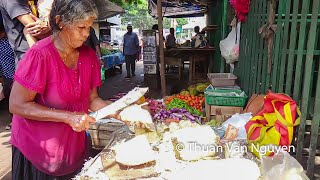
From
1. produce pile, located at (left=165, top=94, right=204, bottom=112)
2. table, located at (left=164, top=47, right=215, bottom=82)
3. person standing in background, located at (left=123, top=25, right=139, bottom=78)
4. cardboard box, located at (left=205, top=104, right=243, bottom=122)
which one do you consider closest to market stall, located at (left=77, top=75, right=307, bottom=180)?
cardboard box, located at (left=205, top=104, right=243, bottom=122)

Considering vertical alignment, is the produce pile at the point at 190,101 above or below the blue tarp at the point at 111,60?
above

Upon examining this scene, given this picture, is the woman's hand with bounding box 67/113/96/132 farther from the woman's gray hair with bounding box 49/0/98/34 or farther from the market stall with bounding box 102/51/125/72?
the market stall with bounding box 102/51/125/72

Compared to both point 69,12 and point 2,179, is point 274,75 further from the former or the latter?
point 2,179

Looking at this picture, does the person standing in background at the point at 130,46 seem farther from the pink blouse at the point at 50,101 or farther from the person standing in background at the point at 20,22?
the pink blouse at the point at 50,101

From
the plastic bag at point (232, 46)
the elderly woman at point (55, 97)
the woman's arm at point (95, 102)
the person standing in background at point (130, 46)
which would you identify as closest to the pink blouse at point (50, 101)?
the elderly woman at point (55, 97)

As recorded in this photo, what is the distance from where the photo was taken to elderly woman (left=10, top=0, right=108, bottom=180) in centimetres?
165

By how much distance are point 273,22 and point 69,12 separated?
2.83m

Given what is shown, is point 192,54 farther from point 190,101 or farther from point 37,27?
point 37,27

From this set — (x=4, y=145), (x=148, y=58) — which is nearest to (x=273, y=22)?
(x=4, y=145)

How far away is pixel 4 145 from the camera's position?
4.79 metres

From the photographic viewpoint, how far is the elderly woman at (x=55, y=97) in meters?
1.65

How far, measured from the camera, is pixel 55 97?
1780mm

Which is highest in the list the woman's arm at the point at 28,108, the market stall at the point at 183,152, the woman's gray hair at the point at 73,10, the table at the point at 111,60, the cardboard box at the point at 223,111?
the woman's gray hair at the point at 73,10

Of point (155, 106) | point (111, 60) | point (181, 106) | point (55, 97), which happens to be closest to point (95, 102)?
point (55, 97)
